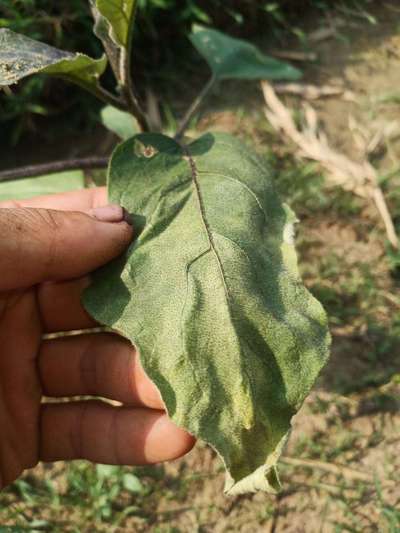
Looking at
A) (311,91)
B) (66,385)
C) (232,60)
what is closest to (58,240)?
(66,385)

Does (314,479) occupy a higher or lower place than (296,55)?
lower

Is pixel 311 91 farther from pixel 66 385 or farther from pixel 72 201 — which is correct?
pixel 66 385

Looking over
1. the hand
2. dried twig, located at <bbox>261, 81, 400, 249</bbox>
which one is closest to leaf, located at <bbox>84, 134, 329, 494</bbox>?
the hand

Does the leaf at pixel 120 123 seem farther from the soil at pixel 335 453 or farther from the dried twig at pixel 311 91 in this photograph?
the dried twig at pixel 311 91

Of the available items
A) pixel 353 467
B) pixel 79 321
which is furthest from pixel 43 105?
pixel 353 467

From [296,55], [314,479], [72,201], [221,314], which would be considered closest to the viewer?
[221,314]

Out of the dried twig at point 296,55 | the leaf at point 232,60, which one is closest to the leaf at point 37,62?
the leaf at point 232,60

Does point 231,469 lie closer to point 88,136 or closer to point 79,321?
point 79,321
